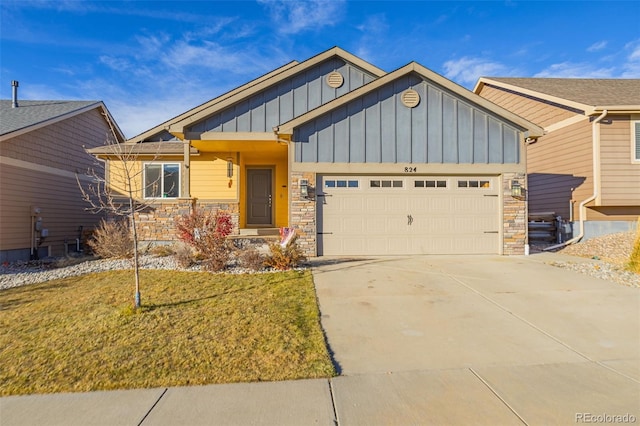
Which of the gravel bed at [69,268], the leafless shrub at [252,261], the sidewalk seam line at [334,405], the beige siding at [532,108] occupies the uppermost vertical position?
the beige siding at [532,108]

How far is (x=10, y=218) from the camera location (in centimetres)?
962

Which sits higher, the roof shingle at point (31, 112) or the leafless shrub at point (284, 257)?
the roof shingle at point (31, 112)

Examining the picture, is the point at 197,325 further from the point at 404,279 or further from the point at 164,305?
the point at 404,279

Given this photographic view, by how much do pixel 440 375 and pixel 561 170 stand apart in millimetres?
12527

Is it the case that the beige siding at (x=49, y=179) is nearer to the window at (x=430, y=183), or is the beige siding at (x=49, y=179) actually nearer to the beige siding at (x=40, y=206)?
the beige siding at (x=40, y=206)

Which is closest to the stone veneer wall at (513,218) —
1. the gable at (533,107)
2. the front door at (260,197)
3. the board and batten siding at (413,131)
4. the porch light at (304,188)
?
the board and batten siding at (413,131)

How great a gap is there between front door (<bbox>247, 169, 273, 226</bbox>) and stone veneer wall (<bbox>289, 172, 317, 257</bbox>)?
3.67m

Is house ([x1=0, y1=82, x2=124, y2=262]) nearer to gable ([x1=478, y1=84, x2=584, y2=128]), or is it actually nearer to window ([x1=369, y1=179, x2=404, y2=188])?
window ([x1=369, y1=179, x2=404, y2=188])

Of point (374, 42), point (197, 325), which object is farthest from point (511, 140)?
point (197, 325)

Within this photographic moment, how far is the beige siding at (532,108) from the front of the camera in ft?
40.2

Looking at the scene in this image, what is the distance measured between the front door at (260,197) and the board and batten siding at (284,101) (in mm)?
2192


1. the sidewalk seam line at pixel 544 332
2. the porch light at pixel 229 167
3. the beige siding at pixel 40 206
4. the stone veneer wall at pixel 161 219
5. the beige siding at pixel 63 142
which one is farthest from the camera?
the porch light at pixel 229 167

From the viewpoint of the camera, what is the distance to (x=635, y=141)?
35.0ft

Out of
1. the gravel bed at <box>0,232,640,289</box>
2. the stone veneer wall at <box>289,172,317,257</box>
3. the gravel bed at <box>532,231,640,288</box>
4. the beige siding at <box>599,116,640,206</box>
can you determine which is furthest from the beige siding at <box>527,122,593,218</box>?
the stone veneer wall at <box>289,172,317,257</box>
